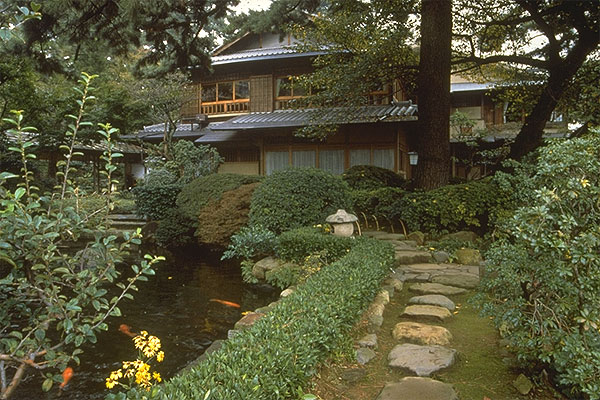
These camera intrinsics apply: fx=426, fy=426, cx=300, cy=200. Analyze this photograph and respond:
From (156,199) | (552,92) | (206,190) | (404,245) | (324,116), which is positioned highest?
(552,92)

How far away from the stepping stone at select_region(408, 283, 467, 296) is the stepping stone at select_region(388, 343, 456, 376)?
1.78m

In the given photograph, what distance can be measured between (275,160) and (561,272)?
49.2 feet

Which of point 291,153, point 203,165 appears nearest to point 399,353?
point 203,165

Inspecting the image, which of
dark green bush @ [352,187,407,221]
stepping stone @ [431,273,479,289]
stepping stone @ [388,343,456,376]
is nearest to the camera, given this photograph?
stepping stone @ [388,343,456,376]

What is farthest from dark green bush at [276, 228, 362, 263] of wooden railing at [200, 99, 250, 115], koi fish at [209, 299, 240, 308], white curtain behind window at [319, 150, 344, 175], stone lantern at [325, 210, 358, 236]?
wooden railing at [200, 99, 250, 115]

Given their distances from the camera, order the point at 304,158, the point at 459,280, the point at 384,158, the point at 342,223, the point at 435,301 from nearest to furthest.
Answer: the point at 435,301 → the point at 459,280 → the point at 342,223 → the point at 384,158 → the point at 304,158

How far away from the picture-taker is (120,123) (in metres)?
19.2

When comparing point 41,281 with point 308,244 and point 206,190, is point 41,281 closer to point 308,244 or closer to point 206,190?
point 308,244

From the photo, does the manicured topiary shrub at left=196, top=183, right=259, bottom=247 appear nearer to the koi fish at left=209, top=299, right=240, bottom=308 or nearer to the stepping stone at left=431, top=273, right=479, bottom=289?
the koi fish at left=209, top=299, right=240, bottom=308

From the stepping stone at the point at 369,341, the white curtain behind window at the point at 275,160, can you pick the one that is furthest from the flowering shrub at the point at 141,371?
the white curtain behind window at the point at 275,160

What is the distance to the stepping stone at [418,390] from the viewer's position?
2.74 m

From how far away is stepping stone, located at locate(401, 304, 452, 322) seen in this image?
430 centimetres

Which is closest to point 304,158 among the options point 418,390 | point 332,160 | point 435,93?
point 332,160

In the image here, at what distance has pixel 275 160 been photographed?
17.1m
